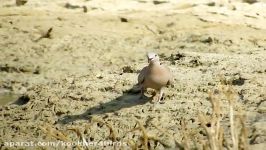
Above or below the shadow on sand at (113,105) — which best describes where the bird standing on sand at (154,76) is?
above

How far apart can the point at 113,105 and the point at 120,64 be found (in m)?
2.19

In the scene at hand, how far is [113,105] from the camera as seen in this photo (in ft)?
18.0

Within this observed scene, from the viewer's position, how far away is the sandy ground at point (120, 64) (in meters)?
4.91

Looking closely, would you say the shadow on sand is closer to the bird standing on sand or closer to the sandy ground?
the sandy ground

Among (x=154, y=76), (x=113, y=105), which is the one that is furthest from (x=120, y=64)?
(x=154, y=76)

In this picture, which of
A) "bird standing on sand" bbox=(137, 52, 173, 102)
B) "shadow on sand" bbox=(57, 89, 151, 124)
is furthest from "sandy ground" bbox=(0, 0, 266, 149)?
"bird standing on sand" bbox=(137, 52, 173, 102)

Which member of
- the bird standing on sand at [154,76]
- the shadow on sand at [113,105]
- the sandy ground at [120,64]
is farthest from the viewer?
the shadow on sand at [113,105]

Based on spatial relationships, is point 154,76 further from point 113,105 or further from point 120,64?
point 120,64

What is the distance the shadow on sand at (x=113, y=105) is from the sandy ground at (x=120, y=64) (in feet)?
0.04

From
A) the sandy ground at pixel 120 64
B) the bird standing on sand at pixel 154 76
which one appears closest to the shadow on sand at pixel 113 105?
the sandy ground at pixel 120 64

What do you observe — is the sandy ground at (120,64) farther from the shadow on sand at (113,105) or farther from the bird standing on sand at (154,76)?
the bird standing on sand at (154,76)

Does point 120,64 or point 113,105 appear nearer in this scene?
point 113,105

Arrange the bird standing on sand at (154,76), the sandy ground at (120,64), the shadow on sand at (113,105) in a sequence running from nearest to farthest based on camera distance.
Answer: the sandy ground at (120,64)
the bird standing on sand at (154,76)
the shadow on sand at (113,105)

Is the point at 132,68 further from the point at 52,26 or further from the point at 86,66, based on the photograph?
the point at 52,26
